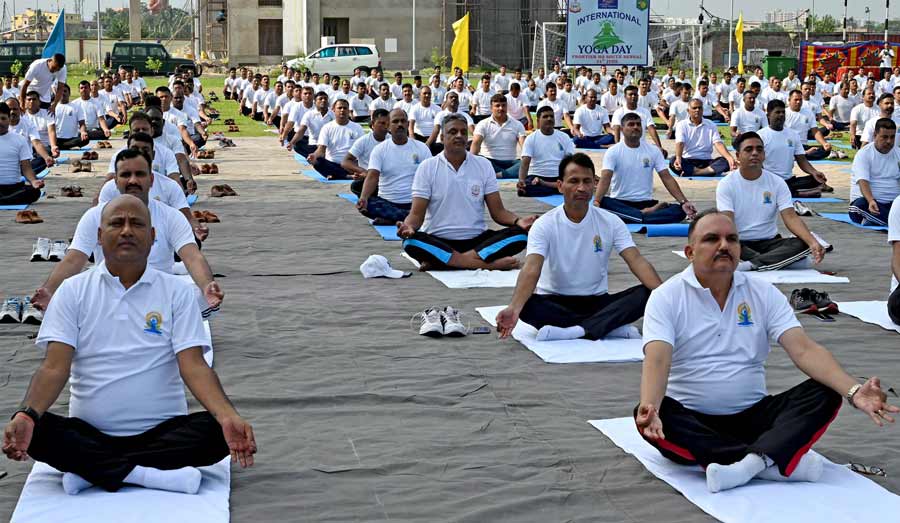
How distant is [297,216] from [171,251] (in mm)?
6022

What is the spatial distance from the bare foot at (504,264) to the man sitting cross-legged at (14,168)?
6.07 m

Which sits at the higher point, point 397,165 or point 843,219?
point 397,165

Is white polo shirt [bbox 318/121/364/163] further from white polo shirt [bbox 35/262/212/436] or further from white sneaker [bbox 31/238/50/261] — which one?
white polo shirt [bbox 35/262/212/436]

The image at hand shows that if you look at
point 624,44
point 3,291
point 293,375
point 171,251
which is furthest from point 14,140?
point 624,44

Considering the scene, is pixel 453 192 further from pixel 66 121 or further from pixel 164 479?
pixel 66 121

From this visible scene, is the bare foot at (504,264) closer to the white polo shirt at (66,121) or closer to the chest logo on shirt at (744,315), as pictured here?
the chest logo on shirt at (744,315)

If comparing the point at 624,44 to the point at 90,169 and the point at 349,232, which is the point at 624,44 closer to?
the point at 90,169

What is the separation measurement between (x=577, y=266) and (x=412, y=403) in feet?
5.86

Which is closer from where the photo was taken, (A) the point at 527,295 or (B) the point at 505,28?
(A) the point at 527,295

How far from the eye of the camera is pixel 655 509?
15.1 ft

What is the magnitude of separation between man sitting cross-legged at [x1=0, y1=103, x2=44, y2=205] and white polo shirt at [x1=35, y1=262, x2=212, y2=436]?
959 centimetres

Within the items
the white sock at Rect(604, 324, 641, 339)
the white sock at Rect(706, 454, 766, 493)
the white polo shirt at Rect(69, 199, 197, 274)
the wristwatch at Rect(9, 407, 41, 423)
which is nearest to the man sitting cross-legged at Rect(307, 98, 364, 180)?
the white polo shirt at Rect(69, 199, 197, 274)

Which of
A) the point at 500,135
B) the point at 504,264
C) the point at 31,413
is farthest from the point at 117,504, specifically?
the point at 500,135

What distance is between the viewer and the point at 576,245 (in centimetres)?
740
